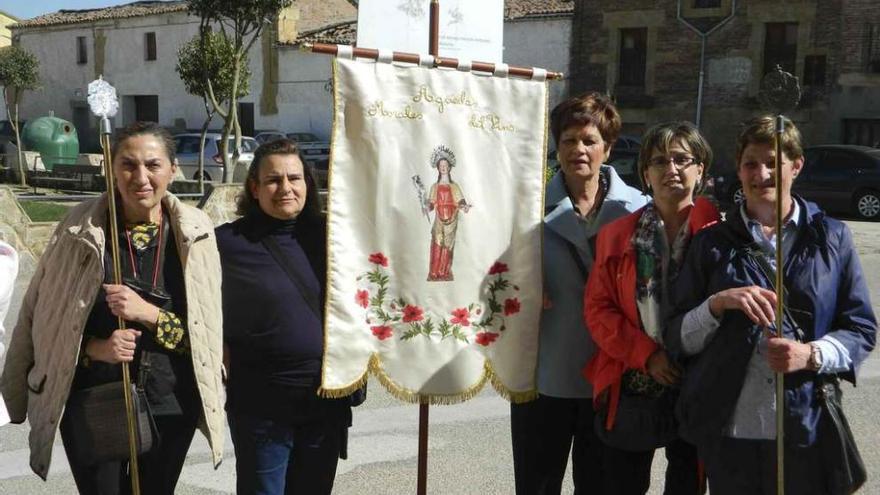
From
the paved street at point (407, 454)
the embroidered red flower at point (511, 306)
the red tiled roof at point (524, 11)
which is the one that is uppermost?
the red tiled roof at point (524, 11)

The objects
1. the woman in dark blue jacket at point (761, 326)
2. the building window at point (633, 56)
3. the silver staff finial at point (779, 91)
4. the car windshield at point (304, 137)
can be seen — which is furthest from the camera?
the car windshield at point (304, 137)

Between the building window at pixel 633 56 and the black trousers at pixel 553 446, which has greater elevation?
the building window at pixel 633 56

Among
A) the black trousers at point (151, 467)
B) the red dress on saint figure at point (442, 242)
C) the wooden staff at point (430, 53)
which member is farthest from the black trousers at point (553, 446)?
the black trousers at point (151, 467)

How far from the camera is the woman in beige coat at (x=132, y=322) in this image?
116 inches

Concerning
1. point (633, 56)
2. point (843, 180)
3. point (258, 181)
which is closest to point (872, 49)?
point (633, 56)

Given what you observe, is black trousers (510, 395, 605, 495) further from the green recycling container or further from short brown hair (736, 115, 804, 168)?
the green recycling container

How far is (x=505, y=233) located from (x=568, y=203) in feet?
0.86

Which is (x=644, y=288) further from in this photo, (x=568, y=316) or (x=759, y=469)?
(x=759, y=469)

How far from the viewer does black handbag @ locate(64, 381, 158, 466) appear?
297 cm

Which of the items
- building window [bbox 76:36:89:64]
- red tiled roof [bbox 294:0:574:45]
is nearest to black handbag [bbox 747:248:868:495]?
red tiled roof [bbox 294:0:574:45]

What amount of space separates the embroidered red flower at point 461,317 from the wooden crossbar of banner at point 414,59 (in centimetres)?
91

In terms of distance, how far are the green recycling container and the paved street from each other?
959 inches

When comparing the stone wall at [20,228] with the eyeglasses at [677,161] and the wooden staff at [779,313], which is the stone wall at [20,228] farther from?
the wooden staff at [779,313]

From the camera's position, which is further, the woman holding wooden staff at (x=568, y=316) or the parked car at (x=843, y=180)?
the parked car at (x=843, y=180)
